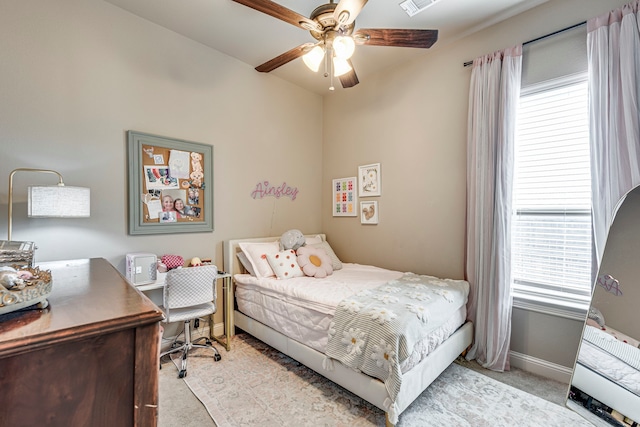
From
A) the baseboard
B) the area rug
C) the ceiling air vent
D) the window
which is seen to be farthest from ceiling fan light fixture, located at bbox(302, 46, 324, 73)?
the baseboard

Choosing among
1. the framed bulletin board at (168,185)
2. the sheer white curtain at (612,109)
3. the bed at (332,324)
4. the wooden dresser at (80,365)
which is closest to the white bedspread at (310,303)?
the bed at (332,324)

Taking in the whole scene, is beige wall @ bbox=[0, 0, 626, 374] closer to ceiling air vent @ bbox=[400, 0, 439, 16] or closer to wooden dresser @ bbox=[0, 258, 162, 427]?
ceiling air vent @ bbox=[400, 0, 439, 16]

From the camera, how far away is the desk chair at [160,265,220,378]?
2254 mm

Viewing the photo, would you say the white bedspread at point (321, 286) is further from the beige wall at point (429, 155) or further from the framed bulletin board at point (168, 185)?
→ the framed bulletin board at point (168, 185)

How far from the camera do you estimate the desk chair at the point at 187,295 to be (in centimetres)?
225

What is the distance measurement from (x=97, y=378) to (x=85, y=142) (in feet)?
7.46

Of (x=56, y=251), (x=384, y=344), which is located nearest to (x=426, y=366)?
(x=384, y=344)

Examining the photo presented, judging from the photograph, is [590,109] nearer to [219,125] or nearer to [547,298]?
[547,298]

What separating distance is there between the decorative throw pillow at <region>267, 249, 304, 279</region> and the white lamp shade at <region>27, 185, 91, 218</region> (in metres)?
1.54

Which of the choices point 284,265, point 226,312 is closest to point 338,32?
point 284,265

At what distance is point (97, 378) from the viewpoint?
64cm

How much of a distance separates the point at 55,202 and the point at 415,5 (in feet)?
9.75

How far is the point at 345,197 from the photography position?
3.74m

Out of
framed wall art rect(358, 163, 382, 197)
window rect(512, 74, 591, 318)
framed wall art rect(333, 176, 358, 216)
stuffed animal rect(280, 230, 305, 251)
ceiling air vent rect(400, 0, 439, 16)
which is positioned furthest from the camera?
framed wall art rect(333, 176, 358, 216)
